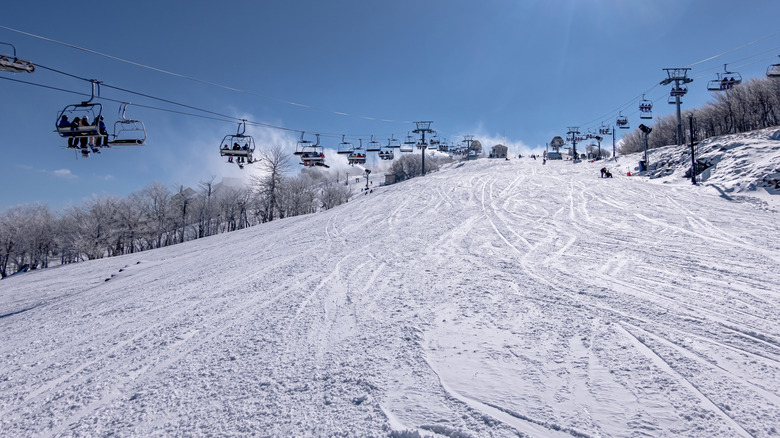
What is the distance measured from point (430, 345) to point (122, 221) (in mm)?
56112

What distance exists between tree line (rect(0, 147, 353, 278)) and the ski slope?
124 feet

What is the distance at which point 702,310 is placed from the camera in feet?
19.5

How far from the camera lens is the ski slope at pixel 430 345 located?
371 cm

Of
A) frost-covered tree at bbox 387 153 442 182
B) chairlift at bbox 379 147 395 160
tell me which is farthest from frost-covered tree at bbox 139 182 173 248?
frost-covered tree at bbox 387 153 442 182

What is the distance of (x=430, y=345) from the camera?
5238 mm

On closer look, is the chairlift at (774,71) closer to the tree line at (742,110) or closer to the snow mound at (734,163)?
the snow mound at (734,163)

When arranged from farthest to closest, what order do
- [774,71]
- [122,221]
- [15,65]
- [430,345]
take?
[122,221] → [774,71] → [15,65] → [430,345]

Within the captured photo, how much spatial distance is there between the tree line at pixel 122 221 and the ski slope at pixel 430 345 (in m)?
37.9

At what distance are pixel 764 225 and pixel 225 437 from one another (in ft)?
60.3

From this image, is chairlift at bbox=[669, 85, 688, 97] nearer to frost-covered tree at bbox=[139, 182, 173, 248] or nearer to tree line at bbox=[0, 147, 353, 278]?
tree line at bbox=[0, 147, 353, 278]

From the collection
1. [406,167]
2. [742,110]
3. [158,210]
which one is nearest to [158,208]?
[158,210]

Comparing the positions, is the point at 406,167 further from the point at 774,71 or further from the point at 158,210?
the point at 774,71

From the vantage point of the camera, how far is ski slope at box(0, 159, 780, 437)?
12.2 ft

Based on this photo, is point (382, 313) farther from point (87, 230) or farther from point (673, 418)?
point (87, 230)
